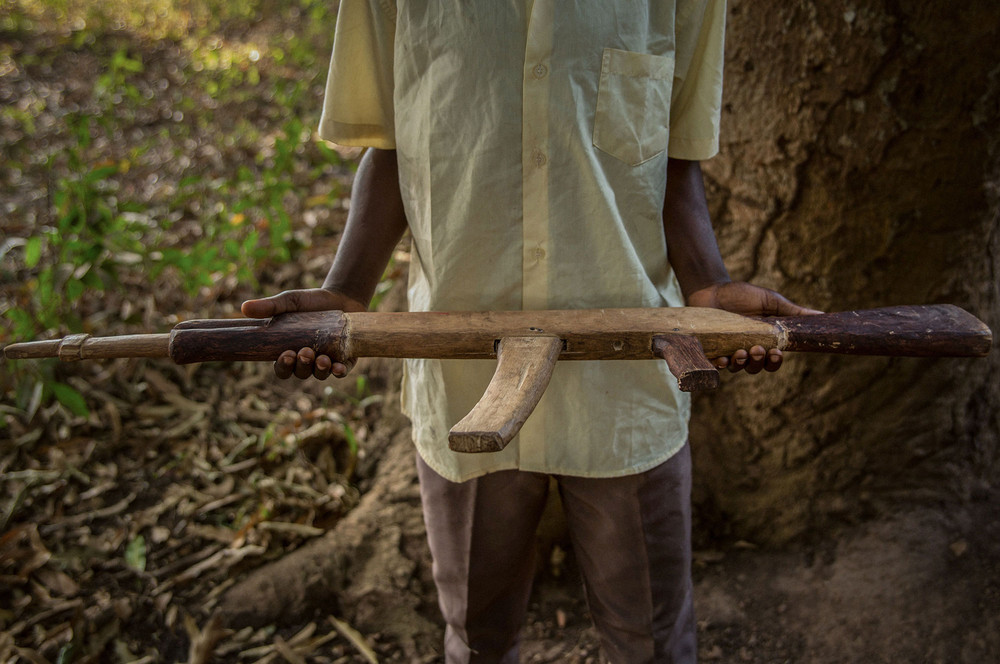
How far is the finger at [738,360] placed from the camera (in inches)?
50.9

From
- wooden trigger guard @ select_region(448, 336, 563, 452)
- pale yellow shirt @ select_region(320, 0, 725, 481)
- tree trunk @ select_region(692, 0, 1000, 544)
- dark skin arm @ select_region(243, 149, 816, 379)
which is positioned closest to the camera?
wooden trigger guard @ select_region(448, 336, 563, 452)

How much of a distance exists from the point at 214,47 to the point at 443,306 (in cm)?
578

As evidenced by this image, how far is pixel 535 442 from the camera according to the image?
4.56 feet

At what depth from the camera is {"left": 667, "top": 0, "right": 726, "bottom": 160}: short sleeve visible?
1323 millimetres

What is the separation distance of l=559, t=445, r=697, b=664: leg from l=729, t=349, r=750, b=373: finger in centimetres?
25

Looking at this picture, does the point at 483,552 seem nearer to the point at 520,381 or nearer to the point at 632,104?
the point at 520,381

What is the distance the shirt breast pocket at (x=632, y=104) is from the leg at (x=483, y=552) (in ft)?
2.16

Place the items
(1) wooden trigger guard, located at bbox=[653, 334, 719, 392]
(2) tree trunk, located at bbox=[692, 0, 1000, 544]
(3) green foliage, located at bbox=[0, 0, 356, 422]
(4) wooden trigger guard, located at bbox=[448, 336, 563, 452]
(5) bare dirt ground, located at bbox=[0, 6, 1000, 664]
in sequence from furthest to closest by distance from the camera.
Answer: (3) green foliage, located at bbox=[0, 0, 356, 422] < (5) bare dirt ground, located at bbox=[0, 6, 1000, 664] < (2) tree trunk, located at bbox=[692, 0, 1000, 544] < (1) wooden trigger guard, located at bbox=[653, 334, 719, 392] < (4) wooden trigger guard, located at bbox=[448, 336, 563, 452]

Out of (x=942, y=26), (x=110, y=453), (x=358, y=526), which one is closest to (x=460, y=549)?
(x=358, y=526)

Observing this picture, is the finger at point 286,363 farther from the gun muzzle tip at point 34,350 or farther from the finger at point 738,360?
the finger at point 738,360

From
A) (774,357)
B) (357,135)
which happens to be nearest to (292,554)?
(357,135)

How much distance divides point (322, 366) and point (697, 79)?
89 cm

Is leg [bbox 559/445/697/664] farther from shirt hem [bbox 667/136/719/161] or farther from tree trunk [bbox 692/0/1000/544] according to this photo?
tree trunk [bbox 692/0/1000/544]

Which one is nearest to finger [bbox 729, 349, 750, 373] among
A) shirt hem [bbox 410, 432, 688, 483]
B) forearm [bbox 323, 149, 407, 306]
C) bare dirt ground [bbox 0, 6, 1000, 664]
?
shirt hem [bbox 410, 432, 688, 483]
